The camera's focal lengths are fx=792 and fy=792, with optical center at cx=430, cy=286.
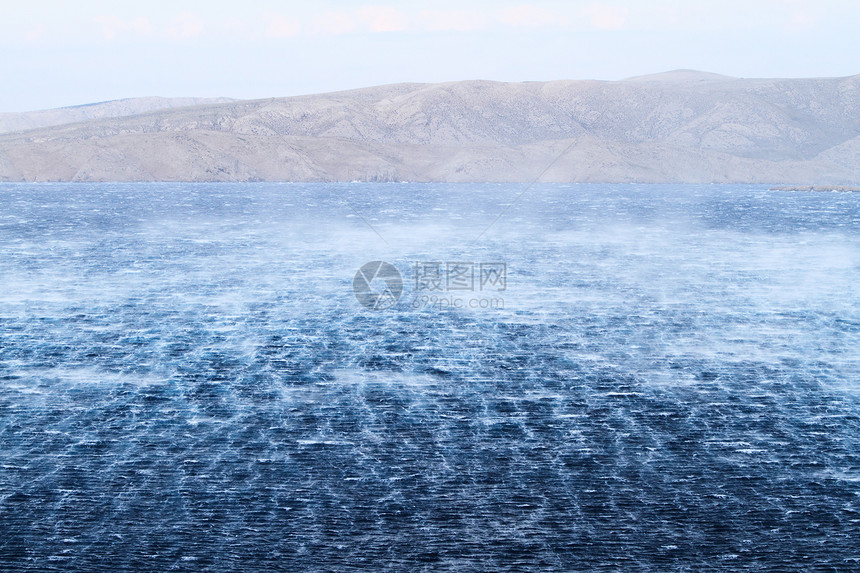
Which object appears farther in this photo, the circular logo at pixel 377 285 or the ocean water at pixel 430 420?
the circular logo at pixel 377 285

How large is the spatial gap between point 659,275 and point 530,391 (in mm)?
37756

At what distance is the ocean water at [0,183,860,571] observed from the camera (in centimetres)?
2120

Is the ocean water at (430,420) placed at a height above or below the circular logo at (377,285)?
below

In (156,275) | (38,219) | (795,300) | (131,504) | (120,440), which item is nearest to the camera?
(131,504)

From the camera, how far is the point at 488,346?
4241cm

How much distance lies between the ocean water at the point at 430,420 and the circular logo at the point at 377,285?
92 cm

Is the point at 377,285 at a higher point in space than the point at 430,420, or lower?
higher

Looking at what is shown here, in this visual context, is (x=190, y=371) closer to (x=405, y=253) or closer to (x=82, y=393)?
(x=82, y=393)

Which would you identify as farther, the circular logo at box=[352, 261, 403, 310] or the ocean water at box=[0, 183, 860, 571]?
the circular logo at box=[352, 261, 403, 310]

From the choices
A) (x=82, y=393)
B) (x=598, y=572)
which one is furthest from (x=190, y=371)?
(x=598, y=572)

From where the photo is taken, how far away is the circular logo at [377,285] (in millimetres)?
56116

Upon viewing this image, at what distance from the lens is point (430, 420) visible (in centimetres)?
3039

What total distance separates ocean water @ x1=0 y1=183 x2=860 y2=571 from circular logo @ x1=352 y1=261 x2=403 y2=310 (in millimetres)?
920

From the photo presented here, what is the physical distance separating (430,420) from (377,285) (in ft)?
108
